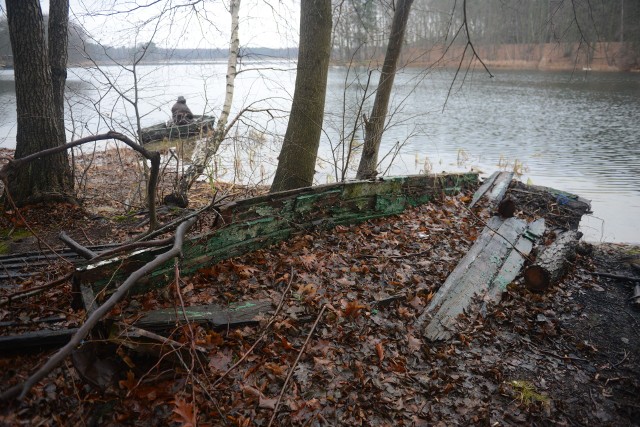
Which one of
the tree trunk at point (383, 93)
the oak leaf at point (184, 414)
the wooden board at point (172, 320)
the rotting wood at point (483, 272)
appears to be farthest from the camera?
the tree trunk at point (383, 93)

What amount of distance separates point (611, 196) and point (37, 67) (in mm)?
12583

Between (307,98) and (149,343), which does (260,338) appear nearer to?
(149,343)

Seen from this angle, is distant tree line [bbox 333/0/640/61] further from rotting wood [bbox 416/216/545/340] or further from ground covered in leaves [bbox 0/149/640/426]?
ground covered in leaves [bbox 0/149/640/426]

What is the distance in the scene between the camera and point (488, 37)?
4134 cm

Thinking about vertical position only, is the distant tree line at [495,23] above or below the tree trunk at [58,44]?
above

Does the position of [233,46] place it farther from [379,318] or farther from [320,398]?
[320,398]

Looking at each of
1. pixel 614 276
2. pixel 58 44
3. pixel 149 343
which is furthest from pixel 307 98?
pixel 614 276

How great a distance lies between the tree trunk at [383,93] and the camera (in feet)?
26.5

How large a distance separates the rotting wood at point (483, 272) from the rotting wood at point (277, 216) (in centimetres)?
142

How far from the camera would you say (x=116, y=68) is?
7.16m

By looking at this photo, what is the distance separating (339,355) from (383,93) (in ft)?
20.3

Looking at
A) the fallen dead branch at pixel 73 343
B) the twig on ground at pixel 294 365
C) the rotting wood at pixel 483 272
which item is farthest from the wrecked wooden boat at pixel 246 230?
the rotting wood at pixel 483 272

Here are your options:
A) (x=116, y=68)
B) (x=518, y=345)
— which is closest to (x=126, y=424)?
(x=518, y=345)

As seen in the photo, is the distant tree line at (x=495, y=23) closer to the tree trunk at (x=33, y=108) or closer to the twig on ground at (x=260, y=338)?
the twig on ground at (x=260, y=338)
